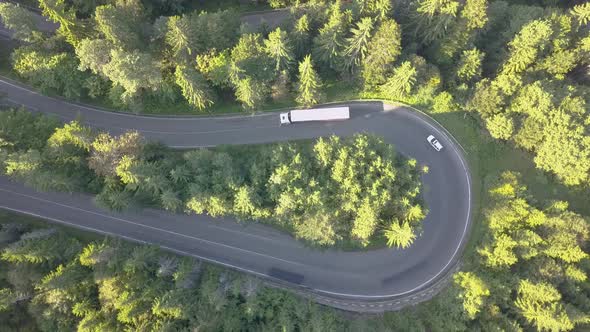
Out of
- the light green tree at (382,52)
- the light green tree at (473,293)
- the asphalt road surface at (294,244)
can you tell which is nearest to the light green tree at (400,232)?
the asphalt road surface at (294,244)

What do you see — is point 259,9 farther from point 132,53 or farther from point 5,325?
point 5,325

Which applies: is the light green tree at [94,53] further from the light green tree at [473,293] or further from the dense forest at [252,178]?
the light green tree at [473,293]

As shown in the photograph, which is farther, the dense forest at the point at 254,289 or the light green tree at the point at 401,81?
the light green tree at the point at 401,81

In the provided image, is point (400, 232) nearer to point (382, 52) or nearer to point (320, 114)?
point (320, 114)

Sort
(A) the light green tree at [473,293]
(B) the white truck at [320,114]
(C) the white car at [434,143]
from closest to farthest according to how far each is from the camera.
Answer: (A) the light green tree at [473,293]
(B) the white truck at [320,114]
(C) the white car at [434,143]

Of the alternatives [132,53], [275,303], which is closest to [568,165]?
[275,303]

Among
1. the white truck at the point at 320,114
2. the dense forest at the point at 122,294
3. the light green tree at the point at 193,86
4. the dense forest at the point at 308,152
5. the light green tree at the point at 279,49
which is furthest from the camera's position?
the white truck at the point at 320,114

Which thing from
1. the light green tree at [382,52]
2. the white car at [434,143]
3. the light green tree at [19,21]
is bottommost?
the white car at [434,143]
